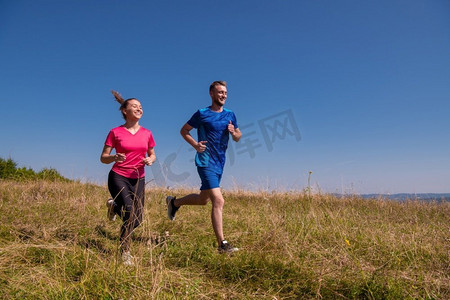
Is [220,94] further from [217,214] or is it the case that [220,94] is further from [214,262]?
[214,262]

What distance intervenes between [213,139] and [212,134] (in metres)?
0.07

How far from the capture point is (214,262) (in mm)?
2986

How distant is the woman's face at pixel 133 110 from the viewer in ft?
12.2

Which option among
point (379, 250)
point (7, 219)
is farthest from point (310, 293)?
point (7, 219)

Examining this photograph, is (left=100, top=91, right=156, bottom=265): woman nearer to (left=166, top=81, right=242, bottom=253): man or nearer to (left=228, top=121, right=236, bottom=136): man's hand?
(left=166, top=81, right=242, bottom=253): man

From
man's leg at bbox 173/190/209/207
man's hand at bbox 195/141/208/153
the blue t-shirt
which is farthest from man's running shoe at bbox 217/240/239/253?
man's hand at bbox 195/141/208/153

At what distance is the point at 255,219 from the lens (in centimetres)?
498

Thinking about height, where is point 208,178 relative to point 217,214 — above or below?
above

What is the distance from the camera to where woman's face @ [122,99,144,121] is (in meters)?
3.72

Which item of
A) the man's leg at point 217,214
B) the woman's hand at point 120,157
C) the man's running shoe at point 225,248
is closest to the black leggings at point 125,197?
the woman's hand at point 120,157

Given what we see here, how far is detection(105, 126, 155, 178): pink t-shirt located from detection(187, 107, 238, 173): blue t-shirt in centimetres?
74

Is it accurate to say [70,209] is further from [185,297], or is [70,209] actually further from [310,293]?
[310,293]

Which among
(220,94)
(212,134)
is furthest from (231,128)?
(220,94)

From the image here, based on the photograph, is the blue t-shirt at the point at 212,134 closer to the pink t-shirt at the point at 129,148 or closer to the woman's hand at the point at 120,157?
the pink t-shirt at the point at 129,148
